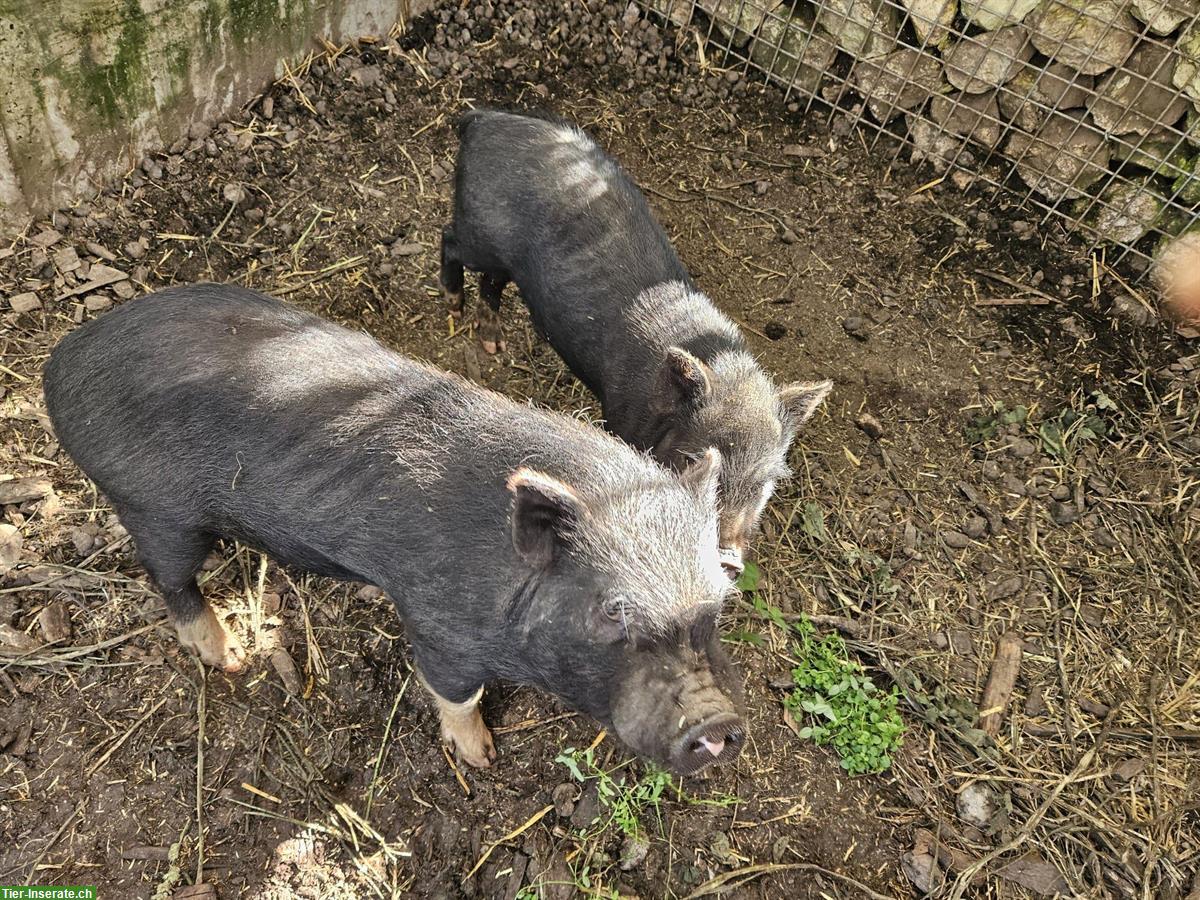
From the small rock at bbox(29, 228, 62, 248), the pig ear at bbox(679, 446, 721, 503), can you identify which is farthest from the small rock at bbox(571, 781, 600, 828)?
the small rock at bbox(29, 228, 62, 248)

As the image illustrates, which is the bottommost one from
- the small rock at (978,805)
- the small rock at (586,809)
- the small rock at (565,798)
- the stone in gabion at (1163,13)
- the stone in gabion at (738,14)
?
the small rock at (565,798)

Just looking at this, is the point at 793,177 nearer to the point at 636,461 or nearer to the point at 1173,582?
the point at 1173,582

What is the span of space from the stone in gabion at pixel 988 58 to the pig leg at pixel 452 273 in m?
3.79

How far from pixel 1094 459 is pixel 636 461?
3.44 metres

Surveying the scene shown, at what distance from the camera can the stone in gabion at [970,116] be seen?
5.89 m

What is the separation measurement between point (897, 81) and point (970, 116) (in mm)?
586

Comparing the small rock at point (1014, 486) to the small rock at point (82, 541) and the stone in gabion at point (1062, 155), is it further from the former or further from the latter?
the small rock at point (82, 541)

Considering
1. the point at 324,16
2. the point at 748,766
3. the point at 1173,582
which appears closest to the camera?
the point at 748,766

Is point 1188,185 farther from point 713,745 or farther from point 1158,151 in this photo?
point 713,745

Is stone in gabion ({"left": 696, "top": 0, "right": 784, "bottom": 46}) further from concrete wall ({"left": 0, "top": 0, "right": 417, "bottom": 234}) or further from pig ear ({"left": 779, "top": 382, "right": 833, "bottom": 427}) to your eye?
pig ear ({"left": 779, "top": 382, "right": 833, "bottom": 427})

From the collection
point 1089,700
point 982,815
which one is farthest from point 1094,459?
point 982,815

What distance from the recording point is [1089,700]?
4066 mm

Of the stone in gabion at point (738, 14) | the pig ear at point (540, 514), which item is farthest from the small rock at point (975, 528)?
the stone in gabion at point (738, 14)

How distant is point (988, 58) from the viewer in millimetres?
5730
